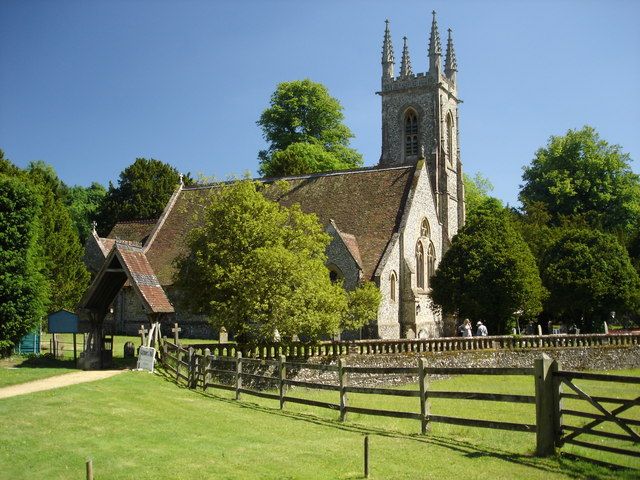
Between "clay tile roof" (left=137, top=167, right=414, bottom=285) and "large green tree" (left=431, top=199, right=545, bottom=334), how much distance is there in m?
4.37

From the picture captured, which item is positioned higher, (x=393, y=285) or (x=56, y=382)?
(x=393, y=285)

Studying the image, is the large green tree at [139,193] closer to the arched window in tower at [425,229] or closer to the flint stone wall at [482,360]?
the arched window in tower at [425,229]

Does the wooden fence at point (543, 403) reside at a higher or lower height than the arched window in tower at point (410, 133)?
lower

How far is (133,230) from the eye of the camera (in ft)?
173

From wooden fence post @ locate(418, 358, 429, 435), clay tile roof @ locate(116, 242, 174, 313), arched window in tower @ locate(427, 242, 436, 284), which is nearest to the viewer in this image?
wooden fence post @ locate(418, 358, 429, 435)

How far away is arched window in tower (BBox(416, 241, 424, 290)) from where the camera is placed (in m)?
42.5

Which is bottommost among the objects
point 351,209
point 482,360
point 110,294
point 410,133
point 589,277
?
point 482,360

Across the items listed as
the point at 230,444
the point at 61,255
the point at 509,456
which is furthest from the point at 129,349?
the point at 61,255

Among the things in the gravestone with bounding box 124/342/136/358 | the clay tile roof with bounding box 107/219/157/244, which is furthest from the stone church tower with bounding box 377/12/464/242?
the gravestone with bounding box 124/342/136/358

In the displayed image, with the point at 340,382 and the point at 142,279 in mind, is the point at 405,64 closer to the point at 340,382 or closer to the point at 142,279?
the point at 142,279

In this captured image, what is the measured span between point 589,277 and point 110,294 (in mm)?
30871

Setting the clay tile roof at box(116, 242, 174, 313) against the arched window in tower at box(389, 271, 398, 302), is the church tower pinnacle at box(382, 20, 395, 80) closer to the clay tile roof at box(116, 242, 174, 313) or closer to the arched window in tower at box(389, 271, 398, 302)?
the arched window in tower at box(389, 271, 398, 302)

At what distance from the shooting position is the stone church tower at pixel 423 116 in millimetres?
55688

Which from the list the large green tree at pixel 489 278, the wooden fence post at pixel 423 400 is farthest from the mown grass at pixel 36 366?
the large green tree at pixel 489 278
